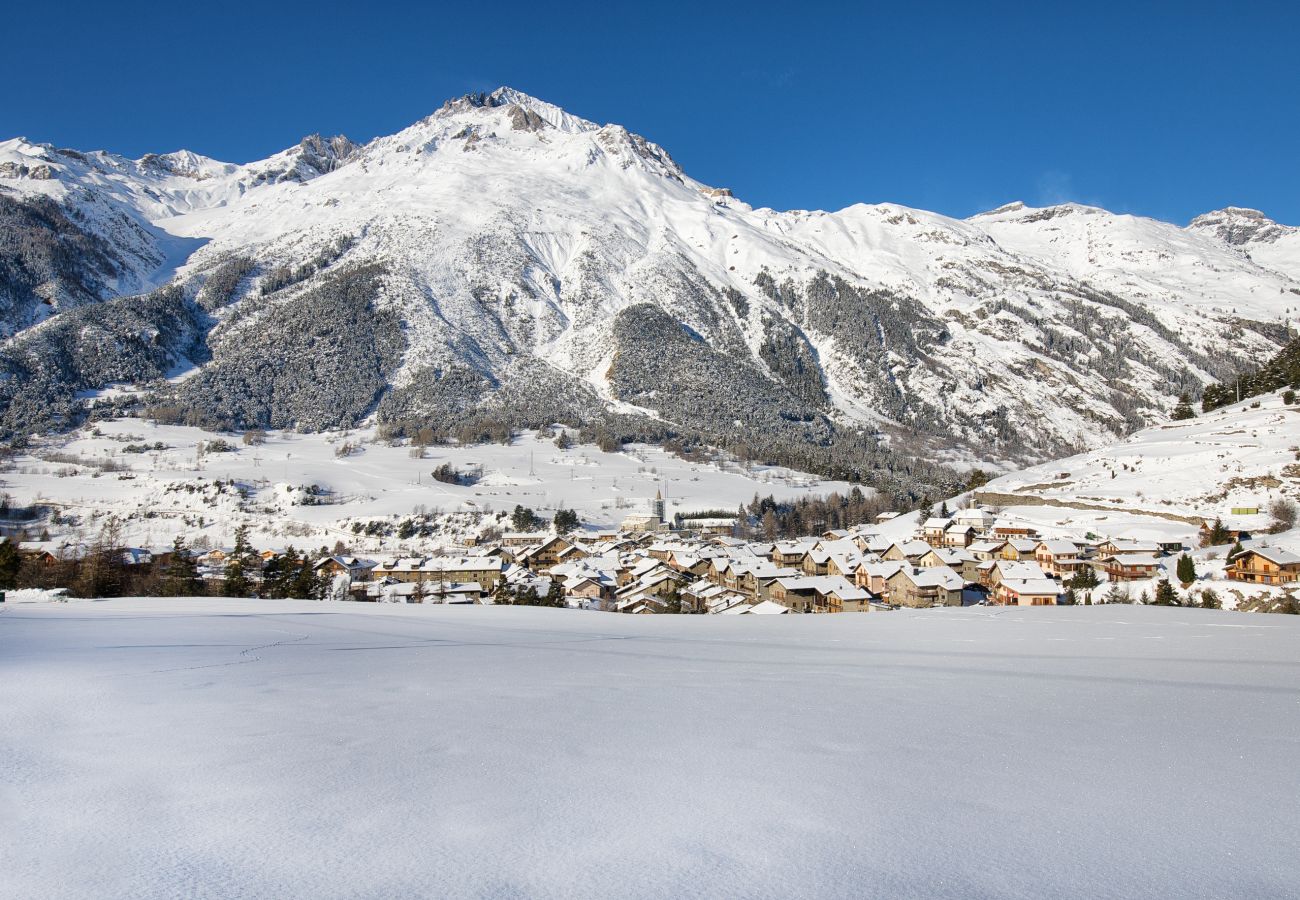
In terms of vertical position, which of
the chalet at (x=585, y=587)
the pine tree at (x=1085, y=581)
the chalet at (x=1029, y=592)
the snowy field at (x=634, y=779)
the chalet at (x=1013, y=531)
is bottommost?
the chalet at (x=585, y=587)

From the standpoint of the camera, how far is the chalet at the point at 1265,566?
102ft

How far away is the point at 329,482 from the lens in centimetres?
9656

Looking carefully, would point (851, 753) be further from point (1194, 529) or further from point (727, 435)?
point (727, 435)

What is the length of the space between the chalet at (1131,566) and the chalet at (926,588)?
7.63m

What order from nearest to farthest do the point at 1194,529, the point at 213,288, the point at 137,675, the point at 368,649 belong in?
1. the point at 137,675
2. the point at 368,649
3. the point at 1194,529
4. the point at 213,288

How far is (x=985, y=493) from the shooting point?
6519 centimetres

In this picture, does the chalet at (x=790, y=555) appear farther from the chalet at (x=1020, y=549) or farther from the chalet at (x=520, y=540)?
the chalet at (x=520, y=540)

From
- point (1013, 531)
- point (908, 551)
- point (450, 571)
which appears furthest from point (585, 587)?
point (1013, 531)

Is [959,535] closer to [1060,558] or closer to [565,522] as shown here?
[1060,558]

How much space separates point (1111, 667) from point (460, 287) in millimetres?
189101

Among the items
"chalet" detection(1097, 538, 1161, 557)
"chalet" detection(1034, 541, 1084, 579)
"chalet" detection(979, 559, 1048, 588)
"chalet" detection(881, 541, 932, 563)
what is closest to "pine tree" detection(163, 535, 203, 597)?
"chalet" detection(979, 559, 1048, 588)

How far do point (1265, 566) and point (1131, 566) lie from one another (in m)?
6.27

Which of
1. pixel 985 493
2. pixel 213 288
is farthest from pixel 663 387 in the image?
pixel 213 288

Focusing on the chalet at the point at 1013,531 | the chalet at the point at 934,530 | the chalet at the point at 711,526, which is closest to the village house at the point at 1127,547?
the chalet at the point at 1013,531
